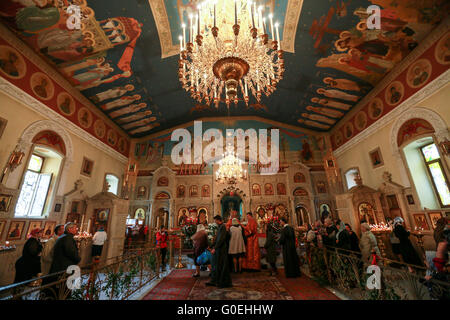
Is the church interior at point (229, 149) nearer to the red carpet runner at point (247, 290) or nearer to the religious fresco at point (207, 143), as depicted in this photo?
the red carpet runner at point (247, 290)

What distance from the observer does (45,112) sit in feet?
24.5

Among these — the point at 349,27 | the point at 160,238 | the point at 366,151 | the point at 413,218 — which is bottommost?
the point at 160,238

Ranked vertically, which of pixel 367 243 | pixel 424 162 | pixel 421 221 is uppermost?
pixel 424 162

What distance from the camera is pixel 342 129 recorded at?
1217 centimetres

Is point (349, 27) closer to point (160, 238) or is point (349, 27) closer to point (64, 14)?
point (64, 14)

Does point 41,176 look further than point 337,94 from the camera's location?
No

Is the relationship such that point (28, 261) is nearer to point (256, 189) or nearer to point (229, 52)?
point (229, 52)

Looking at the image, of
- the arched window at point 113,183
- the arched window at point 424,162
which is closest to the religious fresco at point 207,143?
the arched window at point 113,183

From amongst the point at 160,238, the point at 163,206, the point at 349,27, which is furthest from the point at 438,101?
the point at 163,206

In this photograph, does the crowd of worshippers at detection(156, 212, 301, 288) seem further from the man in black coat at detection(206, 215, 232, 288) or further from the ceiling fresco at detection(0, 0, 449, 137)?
the ceiling fresco at detection(0, 0, 449, 137)

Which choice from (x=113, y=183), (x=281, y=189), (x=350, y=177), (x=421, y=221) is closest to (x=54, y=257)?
(x=113, y=183)

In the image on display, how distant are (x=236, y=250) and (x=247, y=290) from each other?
132 cm

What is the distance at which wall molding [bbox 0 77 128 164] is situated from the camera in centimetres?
613
